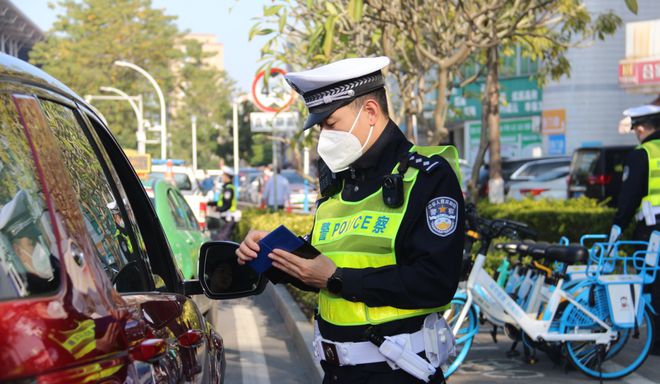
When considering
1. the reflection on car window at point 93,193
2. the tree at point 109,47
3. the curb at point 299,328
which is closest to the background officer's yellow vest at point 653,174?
the curb at point 299,328

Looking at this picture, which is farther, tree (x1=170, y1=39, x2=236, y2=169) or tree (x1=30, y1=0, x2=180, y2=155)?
tree (x1=170, y1=39, x2=236, y2=169)

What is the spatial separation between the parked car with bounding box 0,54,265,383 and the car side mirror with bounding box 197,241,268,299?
135mm

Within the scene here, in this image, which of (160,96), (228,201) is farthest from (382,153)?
(160,96)

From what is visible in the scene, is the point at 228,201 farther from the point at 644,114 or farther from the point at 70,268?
the point at 70,268

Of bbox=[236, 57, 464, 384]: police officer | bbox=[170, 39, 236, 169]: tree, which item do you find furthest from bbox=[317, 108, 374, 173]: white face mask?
bbox=[170, 39, 236, 169]: tree

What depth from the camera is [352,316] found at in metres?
3.08

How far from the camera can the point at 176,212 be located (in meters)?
10.3

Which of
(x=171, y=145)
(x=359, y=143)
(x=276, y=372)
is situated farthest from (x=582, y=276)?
(x=171, y=145)

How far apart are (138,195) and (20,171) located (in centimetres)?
145

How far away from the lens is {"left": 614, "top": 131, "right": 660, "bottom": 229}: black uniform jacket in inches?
303

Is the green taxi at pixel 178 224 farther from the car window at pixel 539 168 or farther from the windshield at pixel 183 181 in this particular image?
the car window at pixel 539 168

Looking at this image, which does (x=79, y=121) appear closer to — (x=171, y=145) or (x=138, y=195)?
(x=138, y=195)

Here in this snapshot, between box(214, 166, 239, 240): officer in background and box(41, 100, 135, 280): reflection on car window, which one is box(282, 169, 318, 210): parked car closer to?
box(214, 166, 239, 240): officer in background

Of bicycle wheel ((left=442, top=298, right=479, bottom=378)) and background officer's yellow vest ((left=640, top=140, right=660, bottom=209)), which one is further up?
background officer's yellow vest ((left=640, top=140, right=660, bottom=209))
